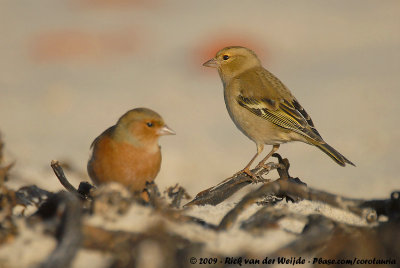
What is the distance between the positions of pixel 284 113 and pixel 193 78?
244 inches

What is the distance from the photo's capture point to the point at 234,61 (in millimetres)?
6211

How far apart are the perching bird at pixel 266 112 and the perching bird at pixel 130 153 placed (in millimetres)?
2595

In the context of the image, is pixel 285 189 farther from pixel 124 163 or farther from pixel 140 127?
pixel 140 127

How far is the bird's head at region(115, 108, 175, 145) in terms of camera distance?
2693mm

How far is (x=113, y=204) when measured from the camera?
198 cm

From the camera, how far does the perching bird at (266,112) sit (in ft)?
17.9

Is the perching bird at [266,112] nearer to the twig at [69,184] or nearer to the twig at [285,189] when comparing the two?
the twig at [69,184]

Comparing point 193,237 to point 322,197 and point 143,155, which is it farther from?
point 143,155

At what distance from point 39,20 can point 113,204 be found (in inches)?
532

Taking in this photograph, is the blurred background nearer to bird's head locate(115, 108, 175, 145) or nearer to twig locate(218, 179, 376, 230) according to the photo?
bird's head locate(115, 108, 175, 145)

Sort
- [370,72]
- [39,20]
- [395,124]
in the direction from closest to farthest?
[395,124] < [370,72] < [39,20]

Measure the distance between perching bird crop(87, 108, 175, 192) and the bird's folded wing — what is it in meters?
2.72

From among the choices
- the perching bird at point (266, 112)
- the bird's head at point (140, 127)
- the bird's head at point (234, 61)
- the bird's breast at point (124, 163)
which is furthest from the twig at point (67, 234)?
the bird's head at point (234, 61)

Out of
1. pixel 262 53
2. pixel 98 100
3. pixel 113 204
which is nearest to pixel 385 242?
pixel 113 204
